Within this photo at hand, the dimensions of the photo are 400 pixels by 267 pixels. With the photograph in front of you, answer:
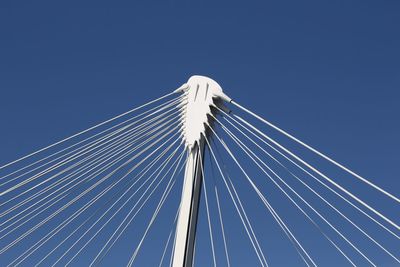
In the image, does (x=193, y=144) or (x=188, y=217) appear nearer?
(x=188, y=217)

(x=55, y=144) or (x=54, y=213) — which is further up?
(x=55, y=144)

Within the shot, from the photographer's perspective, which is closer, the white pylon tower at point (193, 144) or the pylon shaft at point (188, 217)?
the pylon shaft at point (188, 217)

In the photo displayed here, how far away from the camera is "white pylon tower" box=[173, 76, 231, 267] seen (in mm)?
10359

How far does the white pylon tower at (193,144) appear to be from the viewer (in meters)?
10.4

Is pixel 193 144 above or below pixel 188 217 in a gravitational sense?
above

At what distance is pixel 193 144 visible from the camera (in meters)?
11.2

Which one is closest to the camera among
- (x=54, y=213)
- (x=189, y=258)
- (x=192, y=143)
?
(x=189, y=258)

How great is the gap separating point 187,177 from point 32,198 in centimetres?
356

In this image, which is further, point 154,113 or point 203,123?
point 154,113

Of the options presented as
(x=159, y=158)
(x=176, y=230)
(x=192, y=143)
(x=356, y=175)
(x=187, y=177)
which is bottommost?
(x=356, y=175)

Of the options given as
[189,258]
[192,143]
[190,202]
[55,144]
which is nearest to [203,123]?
[192,143]

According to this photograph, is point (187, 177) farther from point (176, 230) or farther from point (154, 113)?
point (154, 113)

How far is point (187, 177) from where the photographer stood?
10.8 meters

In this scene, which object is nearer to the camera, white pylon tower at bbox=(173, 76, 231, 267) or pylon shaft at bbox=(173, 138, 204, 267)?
pylon shaft at bbox=(173, 138, 204, 267)
